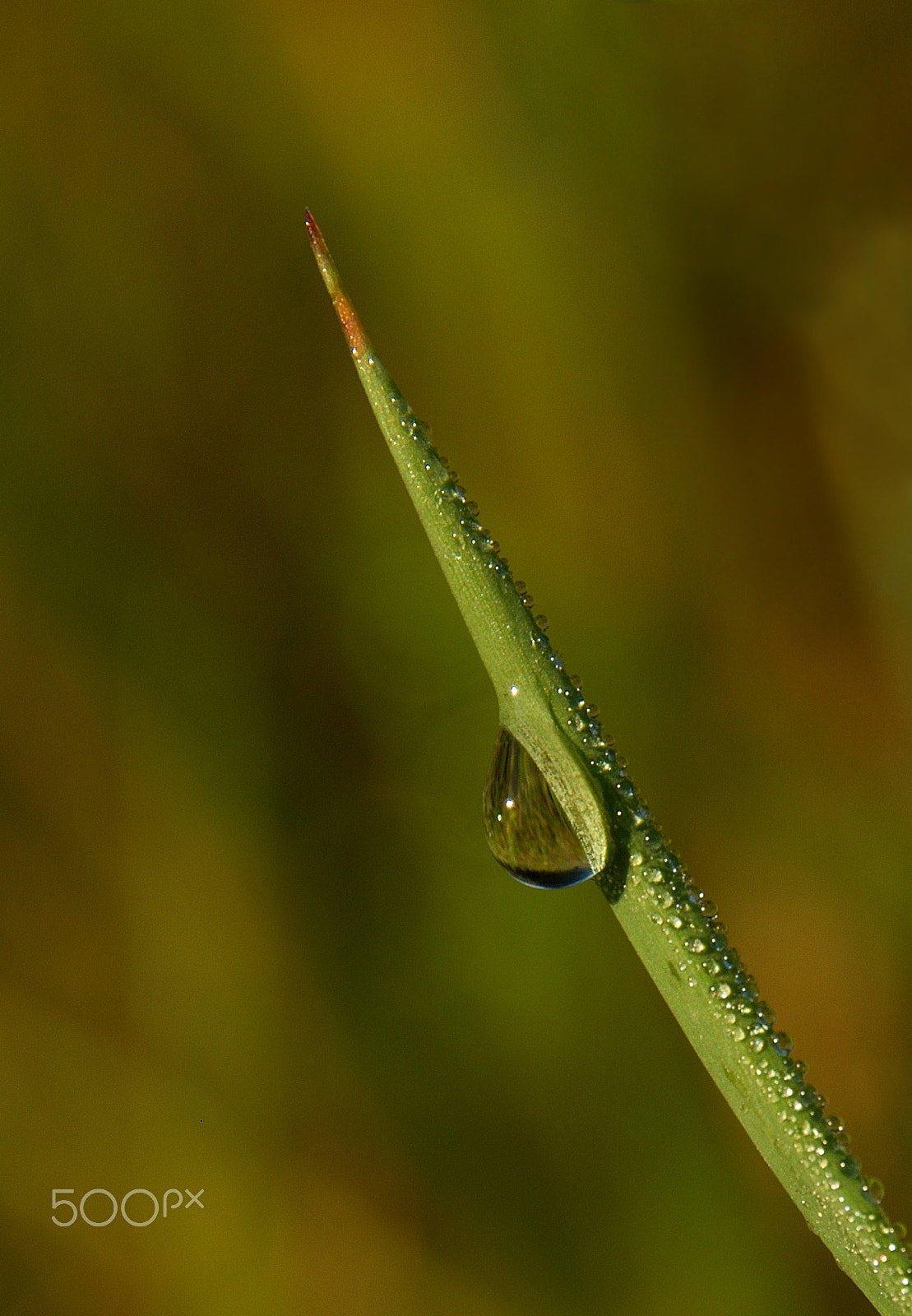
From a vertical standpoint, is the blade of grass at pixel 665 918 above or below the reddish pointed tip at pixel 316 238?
below

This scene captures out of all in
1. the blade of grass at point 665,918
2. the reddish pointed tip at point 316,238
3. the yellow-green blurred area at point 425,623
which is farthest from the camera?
the yellow-green blurred area at point 425,623

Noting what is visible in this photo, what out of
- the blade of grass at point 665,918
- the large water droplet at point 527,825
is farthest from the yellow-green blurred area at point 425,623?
the blade of grass at point 665,918

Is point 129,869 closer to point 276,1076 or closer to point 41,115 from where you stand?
point 276,1076

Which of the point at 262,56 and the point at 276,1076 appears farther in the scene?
the point at 262,56

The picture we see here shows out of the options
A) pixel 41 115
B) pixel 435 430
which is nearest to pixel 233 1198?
pixel 435 430

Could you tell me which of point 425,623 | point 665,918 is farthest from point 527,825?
point 425,623

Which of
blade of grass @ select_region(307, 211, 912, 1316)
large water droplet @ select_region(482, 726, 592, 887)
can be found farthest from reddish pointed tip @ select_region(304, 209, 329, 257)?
large water droplet @ select_region(482, 726, 592, 887)

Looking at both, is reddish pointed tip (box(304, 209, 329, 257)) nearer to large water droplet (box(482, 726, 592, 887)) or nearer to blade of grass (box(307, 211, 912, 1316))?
blade of grass (box(307, 211, 912, 1316))

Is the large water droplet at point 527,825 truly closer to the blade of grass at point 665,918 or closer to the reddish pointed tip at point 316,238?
the blade of grass at point 665,918
